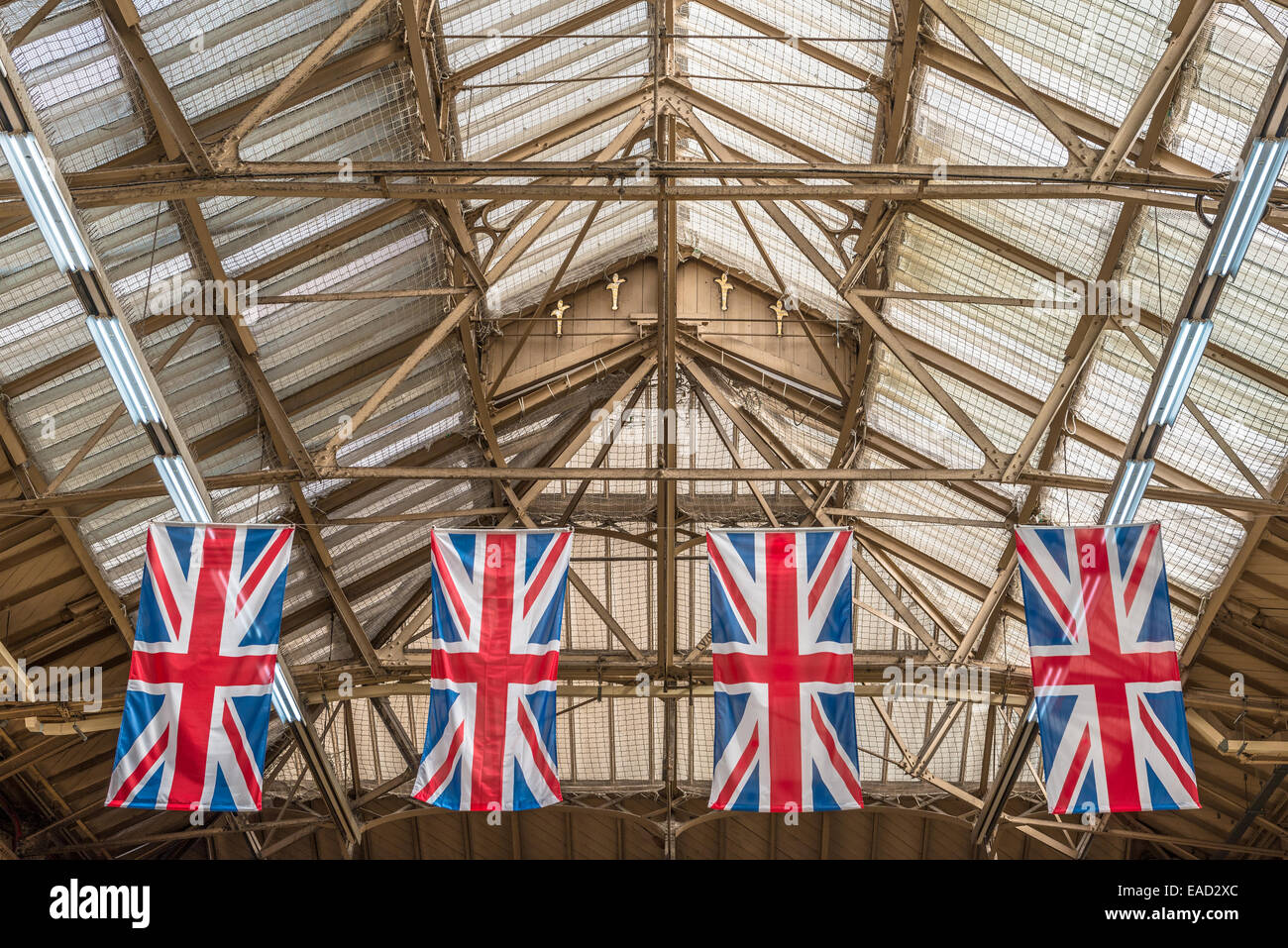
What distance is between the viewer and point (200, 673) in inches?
467

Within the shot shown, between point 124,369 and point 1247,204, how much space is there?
10232 millimetres

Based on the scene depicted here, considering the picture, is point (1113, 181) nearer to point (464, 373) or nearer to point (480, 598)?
point (480, 598)

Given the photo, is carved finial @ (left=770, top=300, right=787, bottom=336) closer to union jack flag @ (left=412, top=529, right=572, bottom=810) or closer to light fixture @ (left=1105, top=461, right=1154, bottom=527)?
light fixture @ (left=1105, top=461, right=1154, bottom=527)

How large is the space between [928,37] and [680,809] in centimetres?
1532

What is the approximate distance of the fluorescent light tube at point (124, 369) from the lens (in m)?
11.6

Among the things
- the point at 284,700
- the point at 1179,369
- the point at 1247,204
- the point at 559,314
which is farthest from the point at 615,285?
the point at 1247,204

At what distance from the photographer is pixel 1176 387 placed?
12125 mm

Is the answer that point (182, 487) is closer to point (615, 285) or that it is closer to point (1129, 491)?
point (615, 285)

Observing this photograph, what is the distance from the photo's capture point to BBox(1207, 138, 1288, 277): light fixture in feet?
33.3

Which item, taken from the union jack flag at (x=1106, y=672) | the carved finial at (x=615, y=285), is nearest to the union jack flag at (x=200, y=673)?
the union jack flag at (x=1106, y=672)

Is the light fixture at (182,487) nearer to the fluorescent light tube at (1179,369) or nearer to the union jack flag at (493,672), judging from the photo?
the union jack flag at (493,672)

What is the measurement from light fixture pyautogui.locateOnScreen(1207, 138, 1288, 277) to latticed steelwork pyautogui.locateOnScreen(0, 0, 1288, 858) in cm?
19

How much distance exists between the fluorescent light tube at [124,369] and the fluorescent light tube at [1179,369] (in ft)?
→ 32.2
